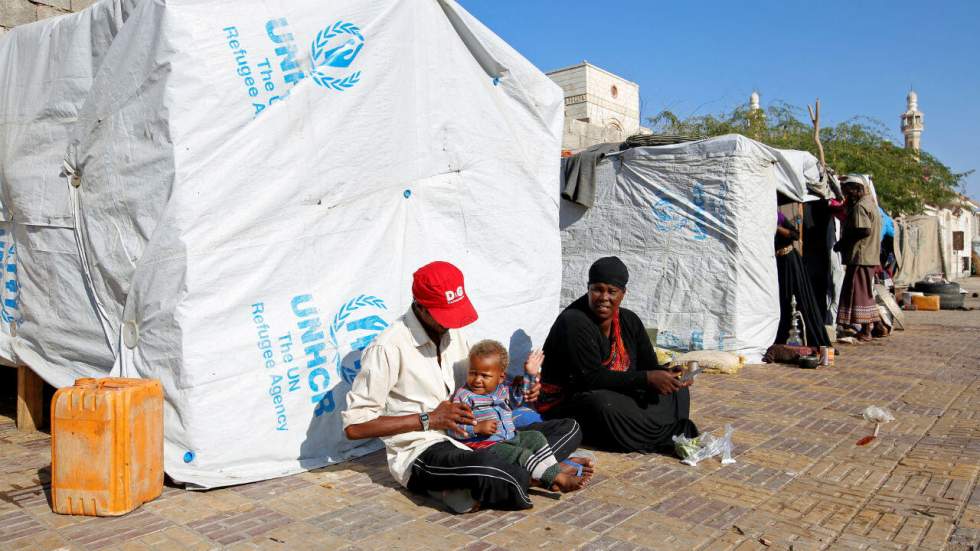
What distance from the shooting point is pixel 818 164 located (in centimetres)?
815

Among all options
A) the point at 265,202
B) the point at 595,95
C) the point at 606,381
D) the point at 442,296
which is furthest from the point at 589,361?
the point at 595,95

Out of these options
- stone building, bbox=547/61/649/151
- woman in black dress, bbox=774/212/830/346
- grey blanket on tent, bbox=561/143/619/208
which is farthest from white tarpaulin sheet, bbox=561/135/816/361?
stone building, bbox=547/61/649/151

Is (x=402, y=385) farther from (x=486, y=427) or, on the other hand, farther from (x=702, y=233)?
(x=702, y=233)

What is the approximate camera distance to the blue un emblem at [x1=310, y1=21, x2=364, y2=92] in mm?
3857

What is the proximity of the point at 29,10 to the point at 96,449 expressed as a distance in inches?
145

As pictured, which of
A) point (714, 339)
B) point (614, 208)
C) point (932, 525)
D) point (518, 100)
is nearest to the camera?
point (932, 525)

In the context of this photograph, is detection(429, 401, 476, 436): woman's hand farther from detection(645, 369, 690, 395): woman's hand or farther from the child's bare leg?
detection(645, 369, 690, 395): woman's hand

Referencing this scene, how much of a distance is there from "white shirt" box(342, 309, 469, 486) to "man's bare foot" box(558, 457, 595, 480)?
1.63ft

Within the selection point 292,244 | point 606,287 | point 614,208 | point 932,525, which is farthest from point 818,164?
point 292,244

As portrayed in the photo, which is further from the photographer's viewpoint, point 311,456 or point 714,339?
point 714,339

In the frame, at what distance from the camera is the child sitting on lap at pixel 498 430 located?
312 centimetres

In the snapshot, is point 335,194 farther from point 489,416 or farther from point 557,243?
point 557,243

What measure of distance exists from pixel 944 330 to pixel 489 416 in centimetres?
961

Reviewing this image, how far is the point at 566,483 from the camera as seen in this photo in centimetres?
321
